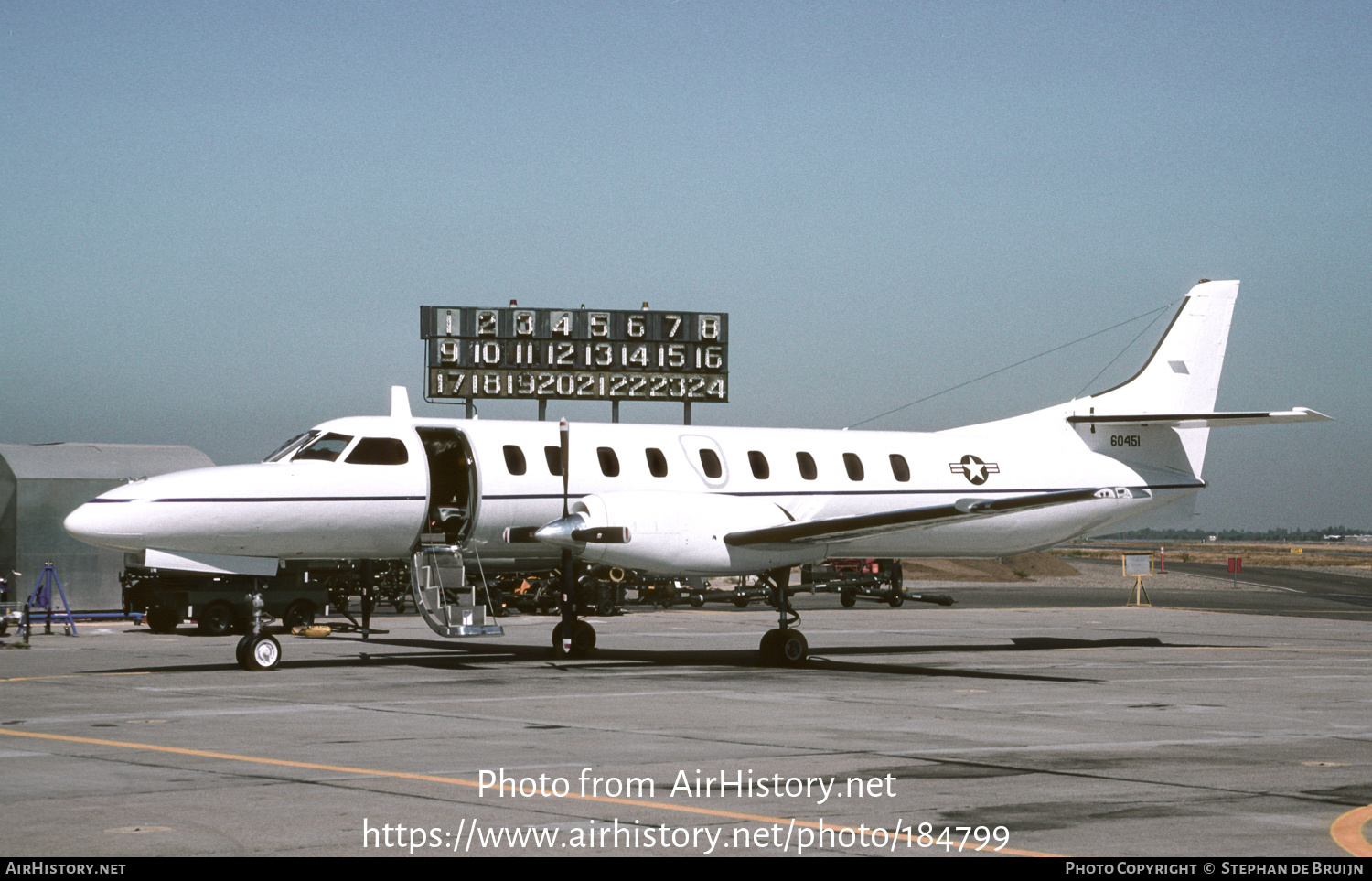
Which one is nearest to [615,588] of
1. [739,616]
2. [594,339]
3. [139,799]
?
[739,616]

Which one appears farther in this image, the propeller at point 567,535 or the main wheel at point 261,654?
the propeller at point 567,535

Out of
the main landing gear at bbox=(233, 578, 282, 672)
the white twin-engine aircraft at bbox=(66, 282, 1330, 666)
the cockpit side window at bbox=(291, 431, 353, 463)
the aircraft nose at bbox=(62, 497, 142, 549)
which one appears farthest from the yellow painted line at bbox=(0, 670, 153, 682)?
→ the cockpit side window at bbox=(291, 431, 353, 463)

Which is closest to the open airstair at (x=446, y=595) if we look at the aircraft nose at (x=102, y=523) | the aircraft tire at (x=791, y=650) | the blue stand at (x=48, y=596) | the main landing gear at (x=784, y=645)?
the aircraft nose at (x=102, y=523)

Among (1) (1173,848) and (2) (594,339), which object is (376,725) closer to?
(1) (1173,848)

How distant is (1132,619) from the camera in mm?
35156

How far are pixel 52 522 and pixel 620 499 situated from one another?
59.2ft

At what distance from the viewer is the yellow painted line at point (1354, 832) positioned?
7609mm

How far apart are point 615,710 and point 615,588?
2259cm

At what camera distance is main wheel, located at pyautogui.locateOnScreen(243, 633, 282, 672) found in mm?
19125

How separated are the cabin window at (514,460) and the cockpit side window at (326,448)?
2.33 m

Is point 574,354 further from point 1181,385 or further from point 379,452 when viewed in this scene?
point 379,452

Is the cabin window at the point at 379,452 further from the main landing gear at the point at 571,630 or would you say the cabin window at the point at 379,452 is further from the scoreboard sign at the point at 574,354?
the scoreboard sign at the point at 574,354

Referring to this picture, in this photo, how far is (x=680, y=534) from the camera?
65.8ft

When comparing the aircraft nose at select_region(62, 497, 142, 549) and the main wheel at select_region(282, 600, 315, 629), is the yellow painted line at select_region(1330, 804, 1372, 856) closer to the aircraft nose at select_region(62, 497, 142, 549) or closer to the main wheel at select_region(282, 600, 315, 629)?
the aircraft nose at select_region(62, 497, 142, 549)
